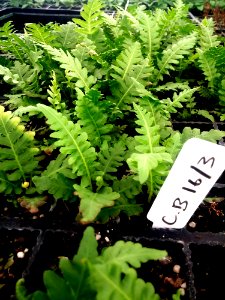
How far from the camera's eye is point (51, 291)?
28.0 inches

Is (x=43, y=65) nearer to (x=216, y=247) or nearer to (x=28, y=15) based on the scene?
(x=216, y=247)

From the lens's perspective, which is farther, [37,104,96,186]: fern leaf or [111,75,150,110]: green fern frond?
[111,75,150,110]: green fern frond

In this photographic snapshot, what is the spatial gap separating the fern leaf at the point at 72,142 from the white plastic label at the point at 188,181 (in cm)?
28

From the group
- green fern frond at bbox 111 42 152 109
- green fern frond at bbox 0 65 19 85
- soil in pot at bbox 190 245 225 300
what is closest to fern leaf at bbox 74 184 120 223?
soil in pot at bbox 190 245 225 300

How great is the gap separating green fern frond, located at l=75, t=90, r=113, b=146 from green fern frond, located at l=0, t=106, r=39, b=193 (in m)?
0.22

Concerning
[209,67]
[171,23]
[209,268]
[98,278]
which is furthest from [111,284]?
[171,23]

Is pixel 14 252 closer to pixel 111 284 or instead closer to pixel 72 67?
pixel 111 284

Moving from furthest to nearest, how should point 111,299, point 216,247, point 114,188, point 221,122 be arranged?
1. point 221,122
2. point 114,188
3. point 216,247
4. point 111,299

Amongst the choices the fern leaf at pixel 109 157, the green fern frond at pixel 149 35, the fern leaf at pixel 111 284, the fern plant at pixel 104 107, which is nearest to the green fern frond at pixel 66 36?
the fern plant at pixel 104 107

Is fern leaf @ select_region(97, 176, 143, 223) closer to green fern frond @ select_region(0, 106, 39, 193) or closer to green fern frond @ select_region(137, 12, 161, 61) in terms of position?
green fern frond @ select_region(0, 106, 39, 193)

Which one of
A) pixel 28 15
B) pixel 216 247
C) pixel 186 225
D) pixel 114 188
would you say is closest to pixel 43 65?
pixel 114 188

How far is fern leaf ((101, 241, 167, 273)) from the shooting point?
29.9 inches

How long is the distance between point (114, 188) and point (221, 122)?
0.76 metres

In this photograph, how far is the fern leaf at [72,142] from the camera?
1.02 m
